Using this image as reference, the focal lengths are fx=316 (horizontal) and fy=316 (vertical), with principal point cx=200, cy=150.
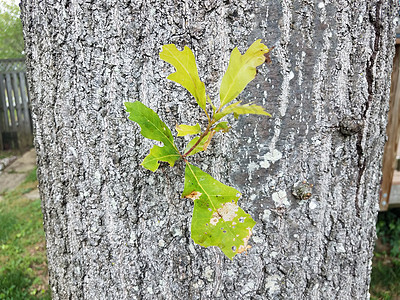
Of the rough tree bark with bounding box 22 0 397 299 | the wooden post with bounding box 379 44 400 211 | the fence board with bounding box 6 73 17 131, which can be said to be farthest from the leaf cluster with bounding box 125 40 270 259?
the fence board with bounding box 6 73 17 131

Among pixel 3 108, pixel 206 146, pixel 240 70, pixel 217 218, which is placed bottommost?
pixel 217 218

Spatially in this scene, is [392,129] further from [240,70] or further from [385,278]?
[240,70]

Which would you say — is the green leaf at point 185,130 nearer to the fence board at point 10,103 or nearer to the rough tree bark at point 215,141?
the rough tree bark at point 215,141

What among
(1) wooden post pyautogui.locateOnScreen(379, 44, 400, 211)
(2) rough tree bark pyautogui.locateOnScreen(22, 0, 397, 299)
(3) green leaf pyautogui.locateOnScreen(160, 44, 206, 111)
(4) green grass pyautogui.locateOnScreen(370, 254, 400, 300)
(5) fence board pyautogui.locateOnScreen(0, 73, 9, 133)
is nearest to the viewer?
(3) green leaf pyautogui.locateOnScreen(160, 44, 206, 111)

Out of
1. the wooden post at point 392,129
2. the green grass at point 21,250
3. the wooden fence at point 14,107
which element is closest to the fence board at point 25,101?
the wooden fence at point 14,107

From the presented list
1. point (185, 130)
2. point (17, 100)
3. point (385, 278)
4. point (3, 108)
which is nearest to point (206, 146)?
point (185, 130)

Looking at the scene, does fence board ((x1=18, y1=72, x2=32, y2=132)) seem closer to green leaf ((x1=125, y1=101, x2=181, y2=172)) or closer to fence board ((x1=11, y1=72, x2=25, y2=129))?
fence board ((x1=11, y1=72, x2=25, y2=129))
